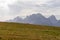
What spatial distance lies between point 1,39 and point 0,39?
0.39m

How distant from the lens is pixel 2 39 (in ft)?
166

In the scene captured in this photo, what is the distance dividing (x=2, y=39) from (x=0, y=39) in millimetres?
630

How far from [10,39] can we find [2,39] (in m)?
2.33

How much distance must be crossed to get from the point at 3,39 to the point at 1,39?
2.11ft

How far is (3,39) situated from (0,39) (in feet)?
2.83

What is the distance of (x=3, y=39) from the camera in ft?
165

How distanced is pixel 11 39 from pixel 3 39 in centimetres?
240

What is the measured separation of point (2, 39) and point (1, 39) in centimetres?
29

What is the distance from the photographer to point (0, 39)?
164 ft

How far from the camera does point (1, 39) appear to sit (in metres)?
50.4

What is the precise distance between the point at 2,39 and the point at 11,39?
2646mm

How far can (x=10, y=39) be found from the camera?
50.9m

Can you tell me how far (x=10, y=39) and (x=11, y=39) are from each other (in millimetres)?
350
